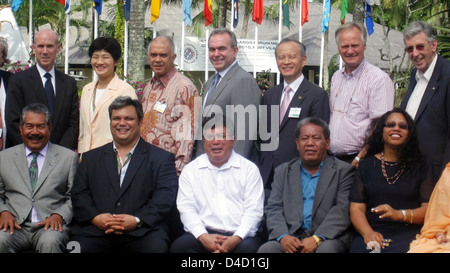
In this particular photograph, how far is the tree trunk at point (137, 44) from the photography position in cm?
987

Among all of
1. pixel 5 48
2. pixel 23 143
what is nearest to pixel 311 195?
pixel 23 143

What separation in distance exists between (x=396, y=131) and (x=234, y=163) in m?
1.38

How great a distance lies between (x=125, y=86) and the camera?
18.6 feet

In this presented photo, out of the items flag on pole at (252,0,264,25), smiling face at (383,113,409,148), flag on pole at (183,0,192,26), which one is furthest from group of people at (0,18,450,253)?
flag on pole at (252,0,264,25)

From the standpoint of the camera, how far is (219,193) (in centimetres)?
502

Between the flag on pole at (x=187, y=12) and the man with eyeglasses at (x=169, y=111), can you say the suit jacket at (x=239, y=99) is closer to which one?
the man with eyeglasses at (x=169, y=111)

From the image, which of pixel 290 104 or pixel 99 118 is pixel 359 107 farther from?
pixel 99 118

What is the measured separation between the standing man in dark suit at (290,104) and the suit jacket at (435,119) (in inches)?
33.2

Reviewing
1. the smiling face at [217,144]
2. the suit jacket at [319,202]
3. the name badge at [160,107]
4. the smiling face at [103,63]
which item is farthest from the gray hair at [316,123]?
the smiling face at [103,63]

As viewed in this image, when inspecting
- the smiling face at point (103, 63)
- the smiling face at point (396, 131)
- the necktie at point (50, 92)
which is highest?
the smiling face at point (103, 63)

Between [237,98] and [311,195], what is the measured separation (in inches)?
44.9

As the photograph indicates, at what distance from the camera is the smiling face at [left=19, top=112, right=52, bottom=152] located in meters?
5.06
